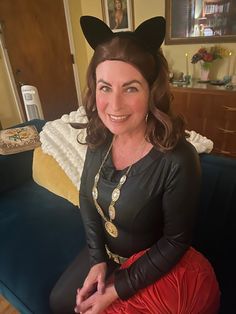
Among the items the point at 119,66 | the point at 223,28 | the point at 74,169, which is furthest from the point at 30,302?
the point at 223,28

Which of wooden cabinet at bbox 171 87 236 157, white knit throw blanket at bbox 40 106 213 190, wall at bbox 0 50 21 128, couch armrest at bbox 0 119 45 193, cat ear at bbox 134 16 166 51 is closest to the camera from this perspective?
cat ear at bbox 134 16 166 51

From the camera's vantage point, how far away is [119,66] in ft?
2.32

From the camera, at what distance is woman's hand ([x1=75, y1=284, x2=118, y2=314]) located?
803 mm

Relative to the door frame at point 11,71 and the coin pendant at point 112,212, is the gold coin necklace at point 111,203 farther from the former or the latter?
the door frame at point 11,71

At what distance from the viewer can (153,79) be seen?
744 millimetres

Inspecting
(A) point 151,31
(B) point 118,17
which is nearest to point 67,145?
(A) point 151,31

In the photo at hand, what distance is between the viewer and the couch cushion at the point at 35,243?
40.1 inches

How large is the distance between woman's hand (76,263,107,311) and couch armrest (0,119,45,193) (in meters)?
1.00

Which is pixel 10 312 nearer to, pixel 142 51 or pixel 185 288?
pixel 185 288

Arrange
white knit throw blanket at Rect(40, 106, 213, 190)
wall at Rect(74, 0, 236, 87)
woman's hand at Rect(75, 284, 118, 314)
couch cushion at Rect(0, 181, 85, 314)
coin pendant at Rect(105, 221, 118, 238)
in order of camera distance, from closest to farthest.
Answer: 1. woman's hand at Rect(75, 284, 118, 314)
2. coin pendant at Rect(105, 221, 118, 238)
3. couch cushion at Rect(0, 181, 85, 314)
4. white knit throw blanket at Rect(40, 106, 213, 190)
5. wall at Rect(74, 0, 236, 87)

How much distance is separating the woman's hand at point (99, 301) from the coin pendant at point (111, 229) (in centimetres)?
17

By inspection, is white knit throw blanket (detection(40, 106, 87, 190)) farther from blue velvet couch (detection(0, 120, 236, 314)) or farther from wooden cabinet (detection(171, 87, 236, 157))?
wooden cabinet (detection(171, 87, 236, 157))

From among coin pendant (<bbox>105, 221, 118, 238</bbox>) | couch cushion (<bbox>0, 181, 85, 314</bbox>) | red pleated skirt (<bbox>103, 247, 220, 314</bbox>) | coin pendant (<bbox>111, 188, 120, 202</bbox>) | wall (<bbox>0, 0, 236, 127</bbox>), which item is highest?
wall (<bbox>0, 0, 236, 127</bbox>)

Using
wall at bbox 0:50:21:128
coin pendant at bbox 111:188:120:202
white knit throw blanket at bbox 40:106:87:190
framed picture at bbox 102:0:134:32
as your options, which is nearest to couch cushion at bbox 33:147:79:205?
white knit throw blanket at bbox 40:106:87:190
